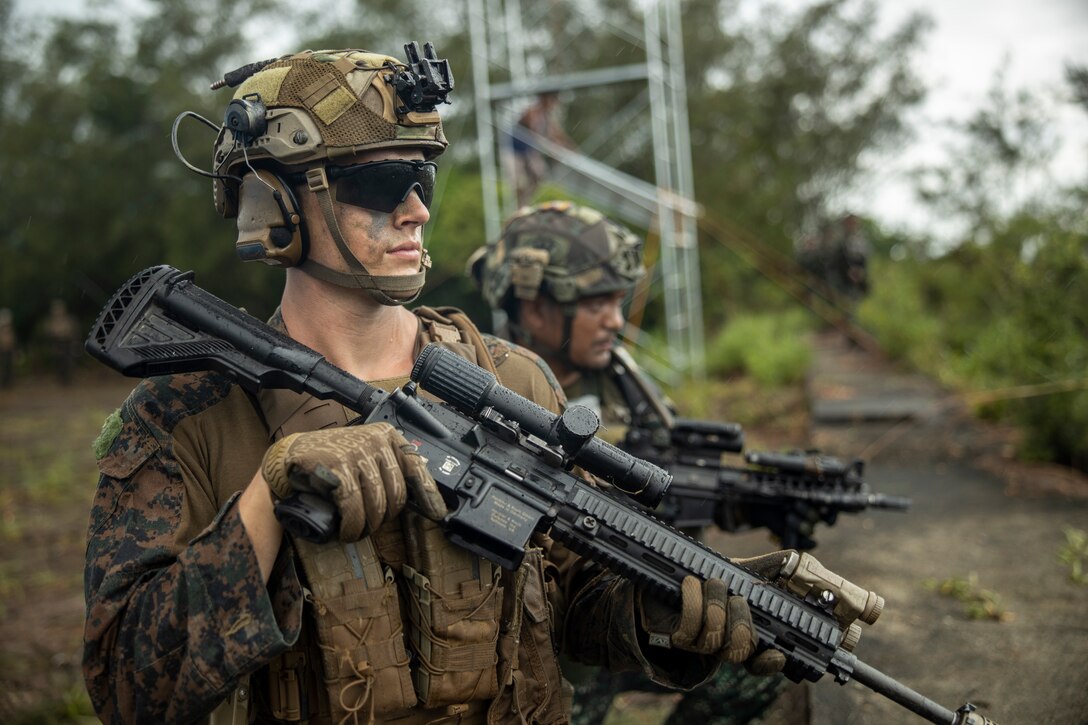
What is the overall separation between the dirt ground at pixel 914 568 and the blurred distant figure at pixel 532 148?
475 cm

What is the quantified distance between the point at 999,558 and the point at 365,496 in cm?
399

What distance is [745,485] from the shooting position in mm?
3682

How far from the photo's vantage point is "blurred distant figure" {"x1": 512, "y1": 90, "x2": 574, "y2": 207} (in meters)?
11.8

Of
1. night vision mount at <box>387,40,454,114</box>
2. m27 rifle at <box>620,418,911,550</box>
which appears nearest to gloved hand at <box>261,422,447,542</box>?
night vision mount at <box>387,40,454,114</box>

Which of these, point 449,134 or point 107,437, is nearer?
point 107,437

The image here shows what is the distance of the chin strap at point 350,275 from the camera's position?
2.13 metres

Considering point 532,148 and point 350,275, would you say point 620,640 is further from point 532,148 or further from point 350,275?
point 532,148

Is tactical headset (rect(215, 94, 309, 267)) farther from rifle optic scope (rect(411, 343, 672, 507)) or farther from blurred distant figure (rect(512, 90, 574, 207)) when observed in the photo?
blurred distant figure (rect(512, 90, 574, 207))

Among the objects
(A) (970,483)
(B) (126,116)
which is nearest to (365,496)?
(A) (970,483)

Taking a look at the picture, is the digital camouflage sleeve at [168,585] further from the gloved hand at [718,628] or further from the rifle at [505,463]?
the gloved hand at [718,628]

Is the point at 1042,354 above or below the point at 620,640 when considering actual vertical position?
above

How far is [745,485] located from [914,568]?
1.48 m

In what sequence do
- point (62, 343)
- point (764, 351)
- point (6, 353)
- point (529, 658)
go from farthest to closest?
point (62, 343) < point (6, 353) < point (764, 351) < point (529, 658)

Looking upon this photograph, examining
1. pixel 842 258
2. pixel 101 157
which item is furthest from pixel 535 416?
pixel 101 157
